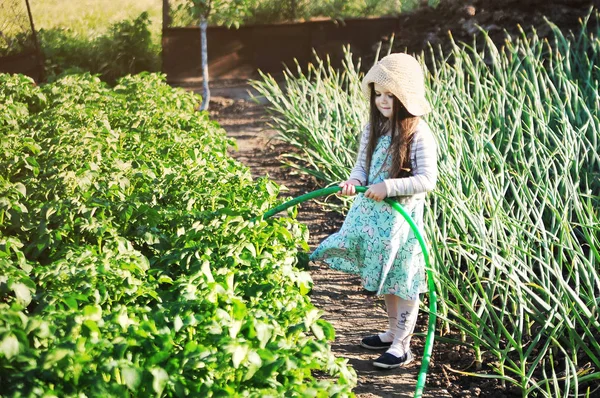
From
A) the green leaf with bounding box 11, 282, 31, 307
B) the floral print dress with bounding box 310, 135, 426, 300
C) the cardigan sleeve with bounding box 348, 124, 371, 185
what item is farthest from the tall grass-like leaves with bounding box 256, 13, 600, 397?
the green leaf with bounding box 11, 282, 31, 307

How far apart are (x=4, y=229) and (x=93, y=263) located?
1467 millimetres

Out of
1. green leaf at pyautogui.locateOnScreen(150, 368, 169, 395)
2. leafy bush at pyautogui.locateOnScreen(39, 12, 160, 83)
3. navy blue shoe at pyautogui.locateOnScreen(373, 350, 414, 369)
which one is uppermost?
leafy bush at pyautogui.locateOnScreen(39, 12, 160, 83)

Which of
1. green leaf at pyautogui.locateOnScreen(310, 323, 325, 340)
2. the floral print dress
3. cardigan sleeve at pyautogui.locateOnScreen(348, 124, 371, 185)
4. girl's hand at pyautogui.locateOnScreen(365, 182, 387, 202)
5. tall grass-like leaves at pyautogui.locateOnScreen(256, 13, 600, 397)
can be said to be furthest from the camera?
cardigan sleeve at pyautogui.locateOnScreen(348, 124, 371, 185)

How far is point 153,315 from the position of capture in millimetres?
2385

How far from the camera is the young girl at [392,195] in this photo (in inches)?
122

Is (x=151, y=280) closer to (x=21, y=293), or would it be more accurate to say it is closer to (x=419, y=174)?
(x=21, y=293)

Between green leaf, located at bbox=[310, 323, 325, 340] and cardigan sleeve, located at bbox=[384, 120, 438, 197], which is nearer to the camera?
green leaf, located at bbox=[310, 323, 325, 340]

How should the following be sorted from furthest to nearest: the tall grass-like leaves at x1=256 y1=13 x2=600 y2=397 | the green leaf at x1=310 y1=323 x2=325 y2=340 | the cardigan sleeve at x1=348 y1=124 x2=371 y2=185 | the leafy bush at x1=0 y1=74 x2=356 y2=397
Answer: the cardigan sleeve at x1=348 y1=124 x2=371 y2=185 → the tall grass-like leaves at x1=256 y1=13 x2=600 y2=397 → the green leaf at x1=310 y1=323 x2=325 y2=340 → the leafy bush at x1=0 y1=74 x2=356 y2=397

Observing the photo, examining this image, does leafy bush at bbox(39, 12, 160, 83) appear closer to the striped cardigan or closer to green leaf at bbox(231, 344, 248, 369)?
the striped cardigan

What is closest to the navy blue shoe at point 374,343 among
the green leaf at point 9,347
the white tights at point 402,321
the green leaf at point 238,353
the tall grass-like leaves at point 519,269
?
the white tights at point 402,321

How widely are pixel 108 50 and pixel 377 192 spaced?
287 inches

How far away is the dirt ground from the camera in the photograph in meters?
3.12

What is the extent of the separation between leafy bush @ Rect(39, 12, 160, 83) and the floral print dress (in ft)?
22.7

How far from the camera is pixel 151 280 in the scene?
2783mm
